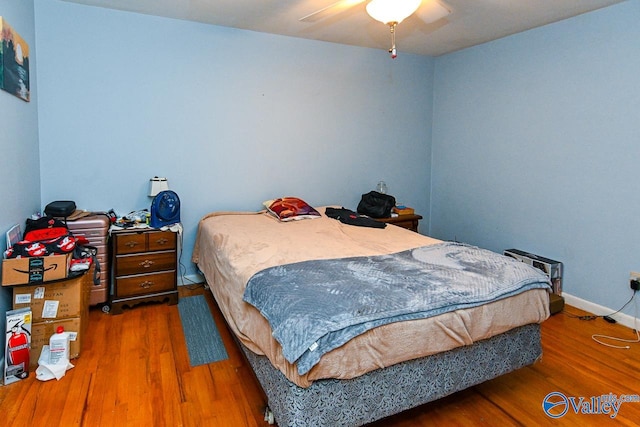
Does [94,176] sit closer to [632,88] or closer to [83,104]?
[83,104]

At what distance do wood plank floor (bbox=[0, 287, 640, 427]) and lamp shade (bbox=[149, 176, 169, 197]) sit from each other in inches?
46.2

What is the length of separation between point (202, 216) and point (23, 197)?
137 cm

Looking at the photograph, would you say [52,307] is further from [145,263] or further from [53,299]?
[145,263]

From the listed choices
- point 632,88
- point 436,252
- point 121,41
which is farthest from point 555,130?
point 121,41

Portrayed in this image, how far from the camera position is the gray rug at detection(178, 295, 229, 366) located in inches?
92.8

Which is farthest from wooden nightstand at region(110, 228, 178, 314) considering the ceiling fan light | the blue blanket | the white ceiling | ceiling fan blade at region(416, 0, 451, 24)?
ceiling fan blade at region(416, 0, 451, 24)

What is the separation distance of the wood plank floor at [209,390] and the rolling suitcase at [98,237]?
367mm

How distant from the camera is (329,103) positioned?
13.0 ft

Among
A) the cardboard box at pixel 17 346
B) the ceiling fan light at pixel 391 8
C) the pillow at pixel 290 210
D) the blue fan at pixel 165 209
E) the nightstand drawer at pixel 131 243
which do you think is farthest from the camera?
the pillow at pixel 290 210

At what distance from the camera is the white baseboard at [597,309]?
9.18 feet

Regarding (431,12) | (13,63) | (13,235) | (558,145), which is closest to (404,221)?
(558,145)

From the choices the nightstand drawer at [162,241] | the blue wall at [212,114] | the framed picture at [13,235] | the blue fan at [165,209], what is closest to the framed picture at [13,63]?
the blue wall at [212,114]

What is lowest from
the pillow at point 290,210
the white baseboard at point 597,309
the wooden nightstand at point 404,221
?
the white baseboard at point 597,309
